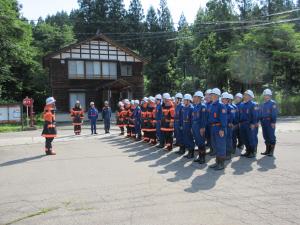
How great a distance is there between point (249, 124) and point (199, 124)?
2.06 metres

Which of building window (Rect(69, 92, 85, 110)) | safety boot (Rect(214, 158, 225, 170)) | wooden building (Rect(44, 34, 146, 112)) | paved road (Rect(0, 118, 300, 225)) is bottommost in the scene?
paved road (Rect(0, 118, 300, 225))

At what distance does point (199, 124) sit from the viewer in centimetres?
1151

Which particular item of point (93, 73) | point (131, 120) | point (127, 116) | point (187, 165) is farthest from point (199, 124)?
point (93, 73)

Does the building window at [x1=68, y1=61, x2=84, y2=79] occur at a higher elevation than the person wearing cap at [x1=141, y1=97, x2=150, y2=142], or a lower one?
higher

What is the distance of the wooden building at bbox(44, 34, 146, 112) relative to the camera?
3856 cm

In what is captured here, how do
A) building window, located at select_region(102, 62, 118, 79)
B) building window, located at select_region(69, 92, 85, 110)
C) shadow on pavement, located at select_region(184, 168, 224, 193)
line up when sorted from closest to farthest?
shadow on pavement, located at select_region(184, 168, 224, 193) < building window, located at select_region(69, 92, 85, 110) < building window, located at select_region(102, 62, 118, 79)

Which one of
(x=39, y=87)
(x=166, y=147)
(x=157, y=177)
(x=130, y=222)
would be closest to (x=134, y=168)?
(x=157, y=177)

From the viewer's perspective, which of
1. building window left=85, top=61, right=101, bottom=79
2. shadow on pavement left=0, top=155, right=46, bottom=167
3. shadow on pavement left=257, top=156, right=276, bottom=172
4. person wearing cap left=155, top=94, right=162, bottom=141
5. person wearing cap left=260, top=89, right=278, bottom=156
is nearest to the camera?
shadow on pavement left=257, top=156, right=276, bottom=172

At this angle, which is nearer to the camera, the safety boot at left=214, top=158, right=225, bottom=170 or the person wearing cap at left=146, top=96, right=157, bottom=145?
the safety boot at left=214, top=158, right=225, bottom=170

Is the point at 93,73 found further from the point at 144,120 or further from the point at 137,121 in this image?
the point at 144,120

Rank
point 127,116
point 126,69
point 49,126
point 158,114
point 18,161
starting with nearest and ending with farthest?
point 18,161 < point 49,126 < point 158,114 < point 127,116 < point 126,69

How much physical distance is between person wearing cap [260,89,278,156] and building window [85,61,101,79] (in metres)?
28.8

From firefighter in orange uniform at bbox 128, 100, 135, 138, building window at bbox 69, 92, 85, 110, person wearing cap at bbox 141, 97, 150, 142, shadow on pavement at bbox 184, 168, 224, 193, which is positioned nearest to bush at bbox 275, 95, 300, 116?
building window at bbox 69, 92, 85, 110

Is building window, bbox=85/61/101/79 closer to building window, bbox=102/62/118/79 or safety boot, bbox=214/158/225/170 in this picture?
building window, bbox=102/62/118/79
